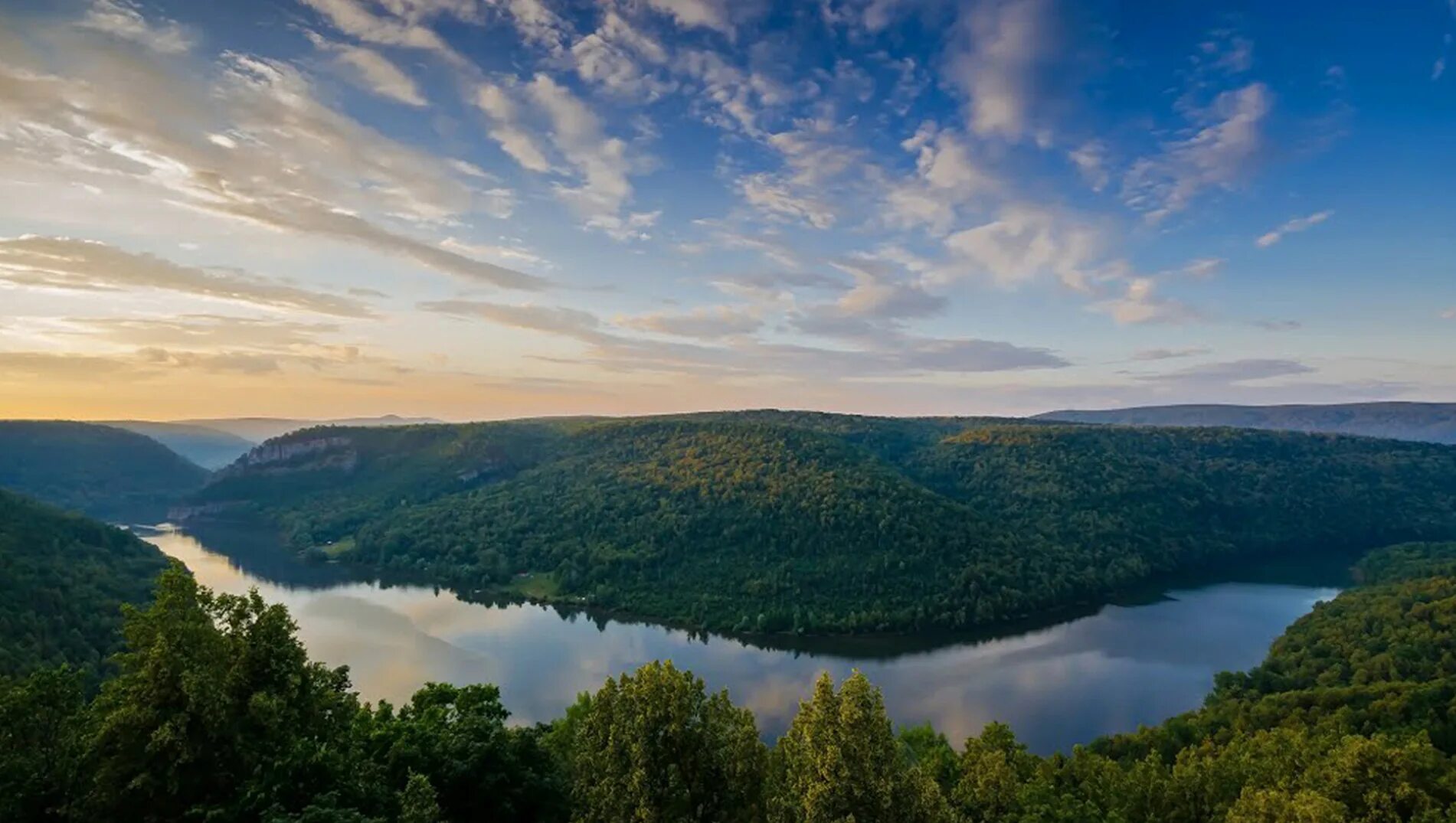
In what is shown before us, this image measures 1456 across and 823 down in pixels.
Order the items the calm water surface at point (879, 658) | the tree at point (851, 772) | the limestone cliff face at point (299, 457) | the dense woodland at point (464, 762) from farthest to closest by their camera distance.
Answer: the limestone cliff face at point (299, 457) → the calm water surface at point (879, 658) → the dense woodland at point (464, 762) → the tree at point (851, 772)

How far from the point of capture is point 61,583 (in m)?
56.9

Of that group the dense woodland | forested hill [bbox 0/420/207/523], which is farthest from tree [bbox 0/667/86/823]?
forested hill [bbox 0/420/207/523]

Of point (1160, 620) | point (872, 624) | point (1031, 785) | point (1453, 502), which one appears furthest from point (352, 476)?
point (1453, 502)

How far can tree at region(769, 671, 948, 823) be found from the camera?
12.6 meters

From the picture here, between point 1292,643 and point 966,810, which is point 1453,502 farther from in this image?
point 966,810

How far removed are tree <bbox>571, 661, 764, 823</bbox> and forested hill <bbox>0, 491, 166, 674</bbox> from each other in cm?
4168

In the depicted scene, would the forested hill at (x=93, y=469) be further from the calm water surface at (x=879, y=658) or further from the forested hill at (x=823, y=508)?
the calm water surface at (x=879, y=658)

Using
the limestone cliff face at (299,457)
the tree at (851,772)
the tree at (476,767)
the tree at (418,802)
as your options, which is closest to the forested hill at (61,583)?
the tree at (476,767)

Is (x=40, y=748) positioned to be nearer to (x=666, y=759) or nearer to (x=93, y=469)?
(x=666, y=759)

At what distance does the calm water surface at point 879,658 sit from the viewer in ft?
181

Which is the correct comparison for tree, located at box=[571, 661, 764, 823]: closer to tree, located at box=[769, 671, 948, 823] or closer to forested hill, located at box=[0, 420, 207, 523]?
tree, located at box=[769, 671, 948, 823]

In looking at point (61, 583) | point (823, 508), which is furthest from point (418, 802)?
point (823, 508)

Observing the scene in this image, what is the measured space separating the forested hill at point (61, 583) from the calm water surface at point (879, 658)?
54.7 ft

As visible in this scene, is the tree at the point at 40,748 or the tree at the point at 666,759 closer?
the tree at the point at 40,748
